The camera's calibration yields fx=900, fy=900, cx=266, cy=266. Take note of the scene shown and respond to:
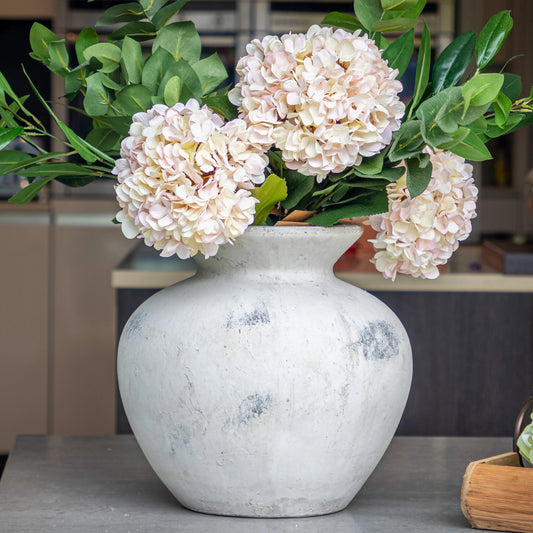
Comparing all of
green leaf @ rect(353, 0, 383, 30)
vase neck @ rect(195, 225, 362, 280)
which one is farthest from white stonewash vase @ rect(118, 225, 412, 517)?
green leaf @ rect(353, 0, 383, 30)

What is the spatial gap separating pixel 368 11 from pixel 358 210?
198 millimetres

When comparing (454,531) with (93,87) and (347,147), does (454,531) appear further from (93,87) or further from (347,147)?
(93,87)

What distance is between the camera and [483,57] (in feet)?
2.83

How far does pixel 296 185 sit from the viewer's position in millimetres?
857

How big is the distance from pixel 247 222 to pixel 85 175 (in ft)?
0.74

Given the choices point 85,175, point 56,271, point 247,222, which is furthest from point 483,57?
point 56,271

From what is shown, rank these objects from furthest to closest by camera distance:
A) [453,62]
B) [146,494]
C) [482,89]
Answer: [146,494], [453,62], [482,89]

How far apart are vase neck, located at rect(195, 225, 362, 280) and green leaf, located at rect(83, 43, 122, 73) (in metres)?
0.21

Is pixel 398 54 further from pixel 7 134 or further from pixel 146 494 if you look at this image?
pixel 146 494

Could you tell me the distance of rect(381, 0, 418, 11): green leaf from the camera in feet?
2.83

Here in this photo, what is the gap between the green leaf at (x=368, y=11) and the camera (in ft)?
2.89

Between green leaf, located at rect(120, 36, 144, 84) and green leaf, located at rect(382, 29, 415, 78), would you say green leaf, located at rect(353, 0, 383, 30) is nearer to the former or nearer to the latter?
green leaf, located at rect(382, 29, 415, 78)

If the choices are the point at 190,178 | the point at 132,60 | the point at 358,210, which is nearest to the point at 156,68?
the point at 132,60

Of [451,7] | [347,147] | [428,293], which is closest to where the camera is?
[347,147]
